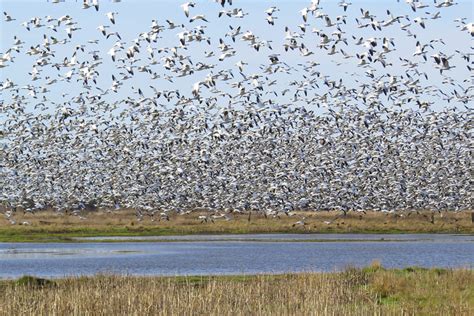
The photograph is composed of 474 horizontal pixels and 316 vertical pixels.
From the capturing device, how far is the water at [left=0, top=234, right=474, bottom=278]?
42.6 m

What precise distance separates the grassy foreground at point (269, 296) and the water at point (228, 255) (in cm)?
491

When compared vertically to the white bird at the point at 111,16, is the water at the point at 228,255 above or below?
below

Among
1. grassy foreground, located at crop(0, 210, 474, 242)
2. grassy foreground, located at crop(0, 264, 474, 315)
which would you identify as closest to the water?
grassy foreground, located at crop(0, 264, 474, 315)

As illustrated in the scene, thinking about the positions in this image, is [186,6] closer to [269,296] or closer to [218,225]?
[269,296]

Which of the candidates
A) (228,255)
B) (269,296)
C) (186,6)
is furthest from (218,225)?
(269,296)

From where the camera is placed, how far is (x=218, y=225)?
83375mm

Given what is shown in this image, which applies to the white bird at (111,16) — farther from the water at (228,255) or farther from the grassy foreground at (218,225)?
the grassy foreground at (218,225)

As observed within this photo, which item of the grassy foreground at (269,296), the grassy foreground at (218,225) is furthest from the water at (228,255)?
the grassy foreground at (218,225)

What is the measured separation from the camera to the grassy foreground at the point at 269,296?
22.5m

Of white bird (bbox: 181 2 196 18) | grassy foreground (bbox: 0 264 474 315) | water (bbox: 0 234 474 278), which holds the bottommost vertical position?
water (bbox: 0 234 474 278)

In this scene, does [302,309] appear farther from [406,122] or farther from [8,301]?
[406,122]

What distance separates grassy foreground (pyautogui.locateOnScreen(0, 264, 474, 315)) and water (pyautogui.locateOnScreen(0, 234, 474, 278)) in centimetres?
491

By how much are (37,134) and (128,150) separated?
5.37 m

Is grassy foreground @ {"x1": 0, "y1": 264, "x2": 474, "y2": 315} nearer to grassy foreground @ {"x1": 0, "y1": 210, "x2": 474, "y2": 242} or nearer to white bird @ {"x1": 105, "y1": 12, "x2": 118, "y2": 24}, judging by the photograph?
white bird @ {"x1": 105, "y1": 12, "x2": 118, "y2": 24}
